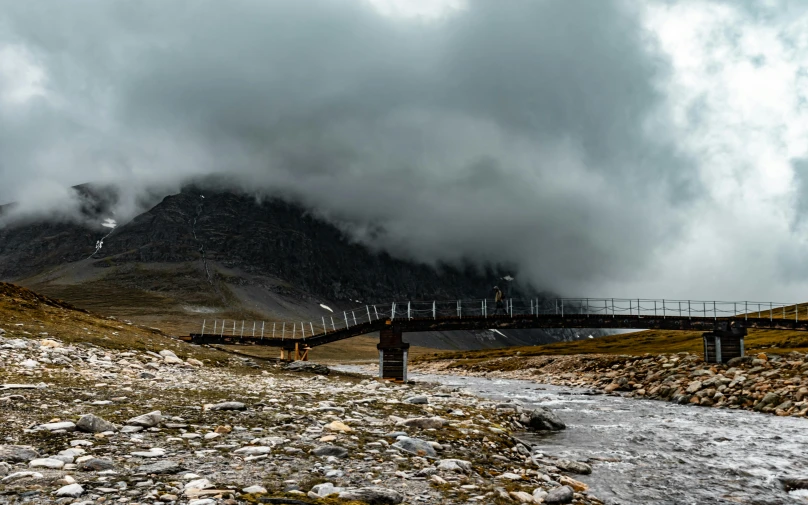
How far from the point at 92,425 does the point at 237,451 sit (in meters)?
2.68

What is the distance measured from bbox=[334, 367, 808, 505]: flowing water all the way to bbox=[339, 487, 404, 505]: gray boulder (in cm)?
505

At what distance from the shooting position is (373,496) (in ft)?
22.4

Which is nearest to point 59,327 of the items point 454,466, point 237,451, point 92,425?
point 92,425

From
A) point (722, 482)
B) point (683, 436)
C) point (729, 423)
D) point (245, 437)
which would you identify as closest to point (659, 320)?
point (729, 423)

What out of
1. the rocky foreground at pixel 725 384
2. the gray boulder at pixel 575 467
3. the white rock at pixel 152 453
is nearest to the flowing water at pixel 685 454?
the gray boulder at pixel 575 467

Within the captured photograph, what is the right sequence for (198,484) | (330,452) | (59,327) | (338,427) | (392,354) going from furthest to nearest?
1. (392,354)
2. (59,327)
3. (338,427)
4. (330,452)
5. (198,484)

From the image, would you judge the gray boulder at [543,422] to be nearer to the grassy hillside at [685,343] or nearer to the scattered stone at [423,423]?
the scattered stone at [423,423]

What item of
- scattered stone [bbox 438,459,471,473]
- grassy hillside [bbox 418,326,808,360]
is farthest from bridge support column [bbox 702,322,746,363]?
scattered stone [bbox 438,459,471,473]

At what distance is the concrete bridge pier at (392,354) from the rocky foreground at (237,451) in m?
38.8

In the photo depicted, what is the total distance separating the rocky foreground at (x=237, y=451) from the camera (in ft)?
21.3

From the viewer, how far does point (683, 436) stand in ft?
62.5

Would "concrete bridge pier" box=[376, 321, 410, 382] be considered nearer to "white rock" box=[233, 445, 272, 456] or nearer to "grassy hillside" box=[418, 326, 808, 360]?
"white rock" box=[233, 445, 272, 456]

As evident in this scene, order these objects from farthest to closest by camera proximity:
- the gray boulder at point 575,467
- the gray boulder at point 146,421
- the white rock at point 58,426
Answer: the gray boulder at point 575,467
the gray boulder at point 146,421
the white rock at point 58,426

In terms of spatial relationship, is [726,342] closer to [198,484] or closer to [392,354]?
[392,354]
